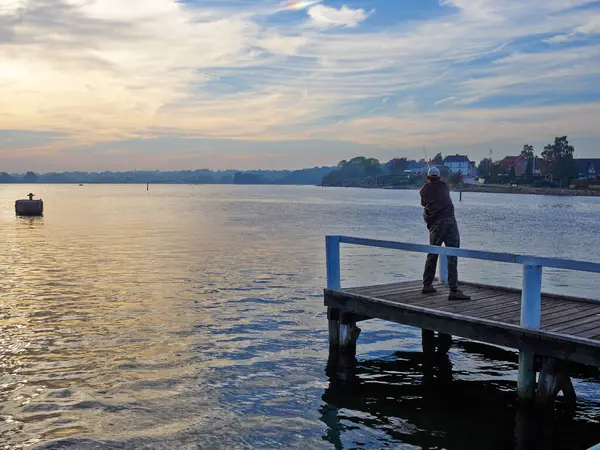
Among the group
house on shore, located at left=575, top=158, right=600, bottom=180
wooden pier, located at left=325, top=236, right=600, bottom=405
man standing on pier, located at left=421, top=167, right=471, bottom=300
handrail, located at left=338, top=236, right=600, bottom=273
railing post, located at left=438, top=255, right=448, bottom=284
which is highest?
house on shore, located at left=575, top=158, right=600, bottom=180

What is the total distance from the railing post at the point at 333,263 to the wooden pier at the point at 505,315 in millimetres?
19

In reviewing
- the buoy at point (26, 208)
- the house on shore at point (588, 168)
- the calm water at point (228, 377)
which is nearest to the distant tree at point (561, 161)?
the house on shore at point (588, 168)

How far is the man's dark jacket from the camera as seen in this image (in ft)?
35.3

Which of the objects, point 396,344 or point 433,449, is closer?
point 433,449

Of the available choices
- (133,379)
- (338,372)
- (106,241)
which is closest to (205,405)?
(133,379)

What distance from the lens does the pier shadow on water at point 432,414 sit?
333 inches

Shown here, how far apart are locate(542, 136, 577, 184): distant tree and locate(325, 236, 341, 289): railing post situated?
598 ft

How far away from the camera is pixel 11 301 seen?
56.3 feet

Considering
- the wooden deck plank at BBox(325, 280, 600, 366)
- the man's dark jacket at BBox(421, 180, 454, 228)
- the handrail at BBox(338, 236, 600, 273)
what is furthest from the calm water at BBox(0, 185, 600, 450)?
the man's dark jacket at BBox(421, 180, 454, 228)

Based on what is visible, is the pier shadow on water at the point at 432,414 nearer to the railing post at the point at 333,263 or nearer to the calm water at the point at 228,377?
the calm water at the point at 228,377

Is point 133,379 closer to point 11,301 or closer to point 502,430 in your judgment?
point 502,430

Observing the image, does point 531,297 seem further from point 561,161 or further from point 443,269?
point 561,161

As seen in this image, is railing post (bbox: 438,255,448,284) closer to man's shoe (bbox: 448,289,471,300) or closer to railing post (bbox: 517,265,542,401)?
man's shoe (bbox: 448,289,471,300)

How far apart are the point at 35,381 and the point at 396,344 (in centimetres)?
717
